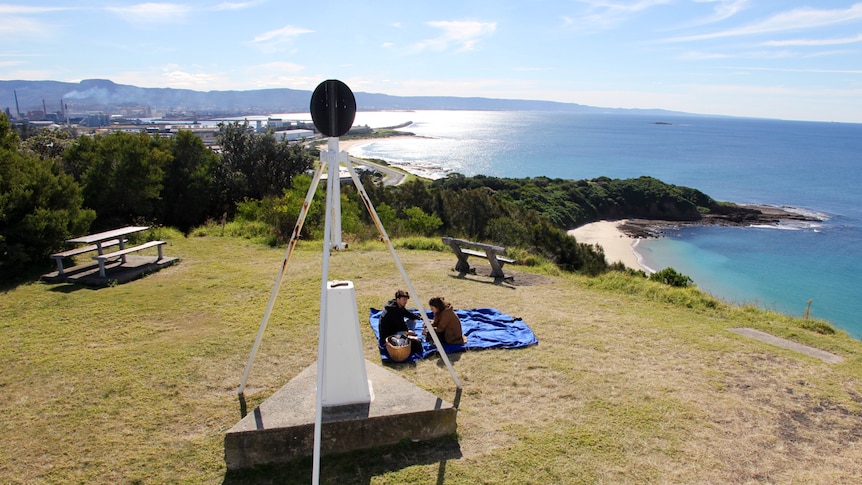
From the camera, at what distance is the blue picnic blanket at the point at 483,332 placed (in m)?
7.12

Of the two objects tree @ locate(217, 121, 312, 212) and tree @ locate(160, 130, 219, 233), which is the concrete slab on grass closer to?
tree @ locate(160, 130, 219, 233)

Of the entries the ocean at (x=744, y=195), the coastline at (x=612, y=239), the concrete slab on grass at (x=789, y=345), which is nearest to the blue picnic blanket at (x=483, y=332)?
the concrete slab on grass at (x=789, y=345)

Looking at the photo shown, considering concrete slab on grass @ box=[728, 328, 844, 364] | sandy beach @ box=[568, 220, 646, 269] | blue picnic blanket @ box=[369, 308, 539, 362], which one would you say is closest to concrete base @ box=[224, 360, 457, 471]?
blue picnic blanket @ box=[369, 308, 539, 362]

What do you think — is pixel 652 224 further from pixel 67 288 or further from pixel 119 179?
pixel 67 288

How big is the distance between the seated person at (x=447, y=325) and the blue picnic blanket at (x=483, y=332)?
0.10 meters

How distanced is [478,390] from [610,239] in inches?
1591

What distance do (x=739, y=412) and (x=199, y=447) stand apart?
19.2 ft

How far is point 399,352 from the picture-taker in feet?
21.7

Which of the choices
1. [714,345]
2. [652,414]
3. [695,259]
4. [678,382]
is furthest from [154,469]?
[695,259]

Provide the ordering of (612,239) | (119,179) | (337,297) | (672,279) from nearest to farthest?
(337,297), (672,279), (119,179), (612,239)

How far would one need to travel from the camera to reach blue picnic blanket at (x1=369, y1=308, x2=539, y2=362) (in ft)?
23.4

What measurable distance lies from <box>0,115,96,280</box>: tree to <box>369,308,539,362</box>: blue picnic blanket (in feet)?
24.8

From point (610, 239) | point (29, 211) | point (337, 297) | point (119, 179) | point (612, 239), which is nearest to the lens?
point (337, 297)

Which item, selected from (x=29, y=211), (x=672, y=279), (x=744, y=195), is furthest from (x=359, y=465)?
(x=744, y=195)
